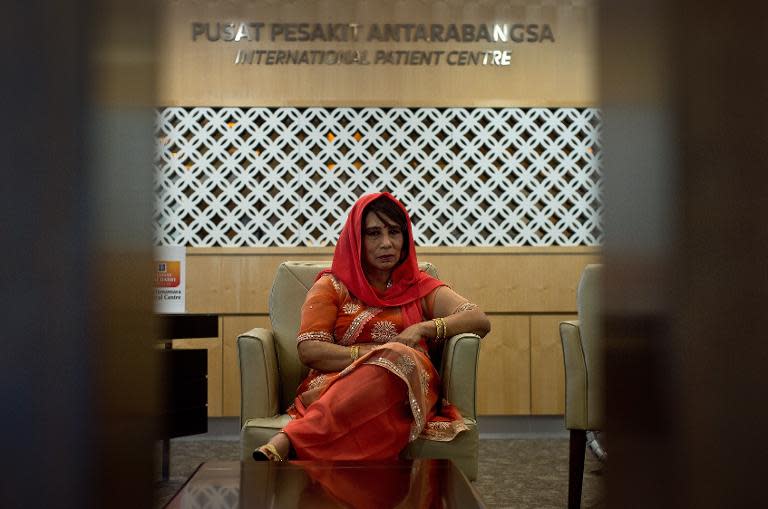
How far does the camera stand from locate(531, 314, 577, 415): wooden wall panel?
3719 millimetres

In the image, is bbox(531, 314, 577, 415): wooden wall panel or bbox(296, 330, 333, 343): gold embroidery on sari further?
bbox(531, 314, 577, 415): wooden wall panel

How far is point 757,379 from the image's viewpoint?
0.14 m

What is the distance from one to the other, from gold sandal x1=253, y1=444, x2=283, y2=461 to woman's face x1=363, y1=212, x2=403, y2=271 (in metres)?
0.72

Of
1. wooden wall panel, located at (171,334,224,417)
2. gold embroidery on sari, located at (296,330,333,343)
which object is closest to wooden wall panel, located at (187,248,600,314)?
wooden wall panel, located at (171,334,224,417)

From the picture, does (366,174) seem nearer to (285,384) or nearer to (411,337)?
(285,384)

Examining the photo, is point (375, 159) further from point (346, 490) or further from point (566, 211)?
point (346, 490)

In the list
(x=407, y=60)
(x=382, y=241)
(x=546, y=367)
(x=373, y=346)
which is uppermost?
(x=407, y=60)

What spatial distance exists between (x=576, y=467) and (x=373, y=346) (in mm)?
739

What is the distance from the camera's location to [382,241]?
2377mm

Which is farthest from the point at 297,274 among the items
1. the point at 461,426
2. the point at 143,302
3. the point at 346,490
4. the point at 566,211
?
the point at 143,302

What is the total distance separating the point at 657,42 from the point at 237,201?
146 inches

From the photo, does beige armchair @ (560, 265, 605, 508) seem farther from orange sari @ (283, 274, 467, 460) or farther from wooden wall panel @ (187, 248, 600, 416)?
wooden wall panel @ (187, 248, 600, 416)

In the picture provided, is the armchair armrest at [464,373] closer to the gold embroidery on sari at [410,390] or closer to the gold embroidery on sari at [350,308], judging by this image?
the gold embroidery on sari at [410,390]

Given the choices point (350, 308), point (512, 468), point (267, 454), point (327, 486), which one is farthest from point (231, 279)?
point (327, 486)
